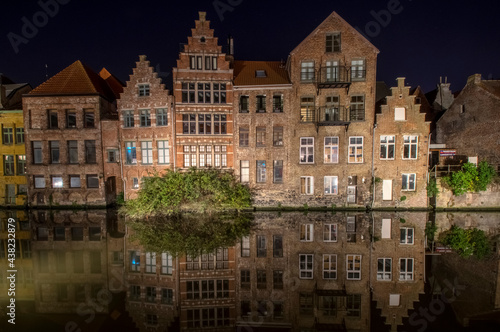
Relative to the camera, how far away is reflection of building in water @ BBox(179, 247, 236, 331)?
656 centimetres

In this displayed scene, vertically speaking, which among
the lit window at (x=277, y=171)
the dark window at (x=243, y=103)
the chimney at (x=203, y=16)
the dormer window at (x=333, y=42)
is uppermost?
the chimney at (x=203, y=16)

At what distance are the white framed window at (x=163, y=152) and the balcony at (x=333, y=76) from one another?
43.1 ft

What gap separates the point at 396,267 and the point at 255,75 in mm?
17522

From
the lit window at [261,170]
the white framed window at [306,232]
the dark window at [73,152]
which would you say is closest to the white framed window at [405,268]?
the white framed window at [306,232]

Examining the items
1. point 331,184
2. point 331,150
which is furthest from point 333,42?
point 331,184

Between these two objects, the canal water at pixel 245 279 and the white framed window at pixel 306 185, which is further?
the white framed window at pixel 306 185

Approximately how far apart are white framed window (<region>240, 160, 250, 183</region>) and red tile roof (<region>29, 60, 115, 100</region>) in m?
13.4

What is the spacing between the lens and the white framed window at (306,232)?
12836mm

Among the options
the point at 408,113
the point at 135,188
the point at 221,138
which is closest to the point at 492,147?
the point at 408,113

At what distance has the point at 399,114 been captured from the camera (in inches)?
794

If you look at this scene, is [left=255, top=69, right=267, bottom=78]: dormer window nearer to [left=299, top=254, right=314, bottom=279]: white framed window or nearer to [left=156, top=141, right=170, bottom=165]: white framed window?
[left=156, top=141, right=170, bottom=165]: white framed window

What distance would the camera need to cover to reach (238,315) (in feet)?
22.5

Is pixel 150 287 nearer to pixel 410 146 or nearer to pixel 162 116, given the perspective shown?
pixel 162 116

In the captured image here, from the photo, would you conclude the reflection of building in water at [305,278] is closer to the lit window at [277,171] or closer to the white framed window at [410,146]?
the lit window at [277,171]
